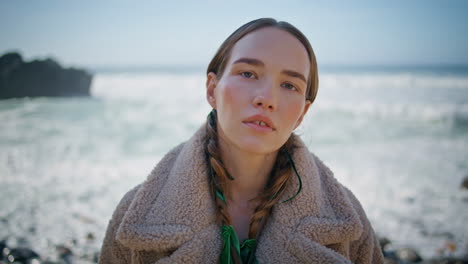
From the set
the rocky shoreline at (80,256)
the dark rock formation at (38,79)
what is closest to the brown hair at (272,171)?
the rocky shoreline at (80,256)

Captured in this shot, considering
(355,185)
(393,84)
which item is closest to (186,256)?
(355,185)

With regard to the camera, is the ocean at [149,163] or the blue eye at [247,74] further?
the ocean at [149,163]

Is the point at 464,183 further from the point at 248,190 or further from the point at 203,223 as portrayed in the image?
the point at 203,223

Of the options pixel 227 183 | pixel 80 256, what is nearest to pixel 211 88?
pixel 227 183

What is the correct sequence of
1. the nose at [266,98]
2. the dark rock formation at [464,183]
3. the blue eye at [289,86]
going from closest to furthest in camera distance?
the nose at [266,98], the blue eye at [289,86], the dark rock formation at [464,183]

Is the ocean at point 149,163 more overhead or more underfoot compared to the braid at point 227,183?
more underfoot

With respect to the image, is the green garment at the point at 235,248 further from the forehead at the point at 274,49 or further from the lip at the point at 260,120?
the forehead at the point at 274,49

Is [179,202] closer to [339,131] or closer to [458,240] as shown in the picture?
[458,240]

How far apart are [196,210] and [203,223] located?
69mm

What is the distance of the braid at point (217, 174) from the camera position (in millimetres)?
1458

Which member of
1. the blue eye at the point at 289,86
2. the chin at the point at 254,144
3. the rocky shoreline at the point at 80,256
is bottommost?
the rocky shoreline at the point at 80,256

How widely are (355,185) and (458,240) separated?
191cm

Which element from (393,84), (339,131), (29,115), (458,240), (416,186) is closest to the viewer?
(458,240)

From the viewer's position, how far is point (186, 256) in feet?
4.32
